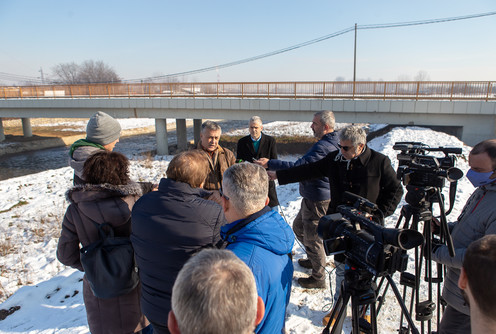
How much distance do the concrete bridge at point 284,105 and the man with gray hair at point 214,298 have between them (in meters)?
16.4

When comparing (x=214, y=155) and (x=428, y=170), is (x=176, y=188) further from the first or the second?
(x=214, y=155)

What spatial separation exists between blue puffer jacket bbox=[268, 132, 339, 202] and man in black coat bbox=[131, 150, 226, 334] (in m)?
1.86

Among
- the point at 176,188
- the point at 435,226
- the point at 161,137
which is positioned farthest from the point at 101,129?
the point at 161,137

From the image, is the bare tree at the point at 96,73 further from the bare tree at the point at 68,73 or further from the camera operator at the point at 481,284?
the camera operator at the point at 481,284

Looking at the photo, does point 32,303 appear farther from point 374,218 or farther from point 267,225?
point 374,218

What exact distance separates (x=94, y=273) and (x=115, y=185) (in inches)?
24.9

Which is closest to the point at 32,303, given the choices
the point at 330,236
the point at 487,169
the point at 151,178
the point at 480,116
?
the point at 330,236

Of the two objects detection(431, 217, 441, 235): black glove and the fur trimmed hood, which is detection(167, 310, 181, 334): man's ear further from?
detection(431, 217, 441, 235): black glove

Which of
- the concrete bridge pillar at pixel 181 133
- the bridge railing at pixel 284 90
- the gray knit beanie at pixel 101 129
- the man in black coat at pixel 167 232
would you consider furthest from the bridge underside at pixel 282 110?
the man in black coat at pixel 167 232

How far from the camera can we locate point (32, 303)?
369 cm

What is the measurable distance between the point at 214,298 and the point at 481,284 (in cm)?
108

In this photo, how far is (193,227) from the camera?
6.34ft

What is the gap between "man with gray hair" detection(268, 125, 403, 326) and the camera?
9.51ft

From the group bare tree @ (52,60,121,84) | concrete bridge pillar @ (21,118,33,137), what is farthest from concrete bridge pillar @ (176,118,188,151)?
bare tree @ (52,60,121,84)
